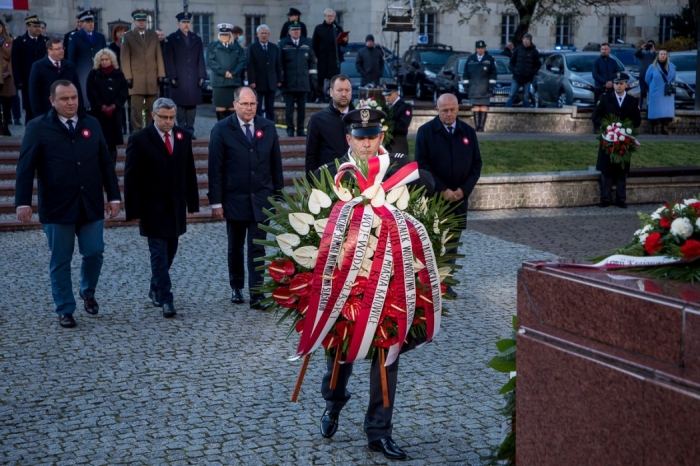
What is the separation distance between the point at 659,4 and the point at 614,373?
47.5 meters

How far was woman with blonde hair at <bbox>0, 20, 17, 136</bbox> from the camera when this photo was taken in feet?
59.8

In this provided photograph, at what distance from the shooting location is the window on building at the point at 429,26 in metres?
44.7

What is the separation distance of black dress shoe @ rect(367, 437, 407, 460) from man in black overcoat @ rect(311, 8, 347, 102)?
618 inches

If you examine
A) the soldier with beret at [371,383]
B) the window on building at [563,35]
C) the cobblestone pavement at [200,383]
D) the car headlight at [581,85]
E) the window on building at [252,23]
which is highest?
the window on building at [252,23]

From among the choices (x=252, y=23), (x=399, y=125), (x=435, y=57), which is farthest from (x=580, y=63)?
(x=252, y=23)

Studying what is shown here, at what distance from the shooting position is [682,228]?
4027mm

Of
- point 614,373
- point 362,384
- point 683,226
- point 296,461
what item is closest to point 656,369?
point 614,373

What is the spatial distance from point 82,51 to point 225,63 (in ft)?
7.70

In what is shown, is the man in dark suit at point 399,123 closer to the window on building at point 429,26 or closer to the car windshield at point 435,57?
the car windshield at point 435,57

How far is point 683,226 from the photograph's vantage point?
13.2 feet

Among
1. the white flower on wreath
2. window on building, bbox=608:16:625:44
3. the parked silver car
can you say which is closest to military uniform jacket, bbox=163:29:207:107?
the parked silver car

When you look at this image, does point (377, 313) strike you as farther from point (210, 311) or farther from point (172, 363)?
point (210, 311)

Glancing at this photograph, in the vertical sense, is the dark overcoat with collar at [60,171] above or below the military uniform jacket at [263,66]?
below

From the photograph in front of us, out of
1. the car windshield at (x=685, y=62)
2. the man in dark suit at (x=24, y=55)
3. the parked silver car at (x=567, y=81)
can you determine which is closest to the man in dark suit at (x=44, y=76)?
the man in dark suit at (x=24, y=55)
